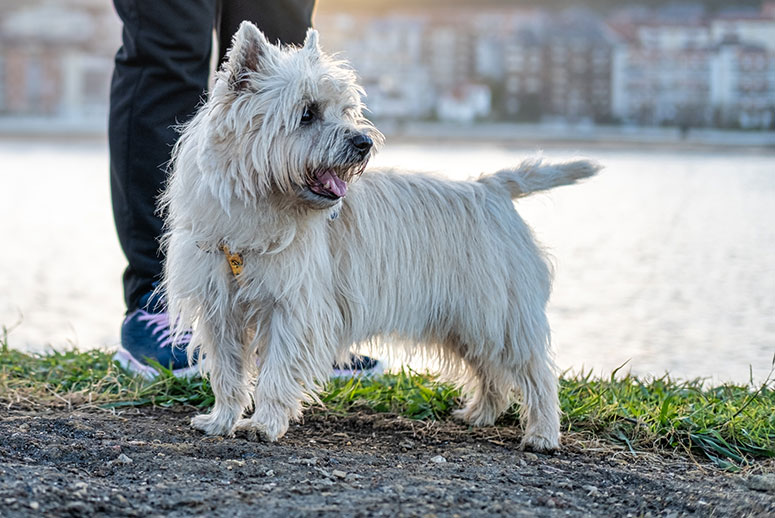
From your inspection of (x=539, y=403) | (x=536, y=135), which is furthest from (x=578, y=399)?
(x=536, y=135)

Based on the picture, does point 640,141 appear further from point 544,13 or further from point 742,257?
point 544,13

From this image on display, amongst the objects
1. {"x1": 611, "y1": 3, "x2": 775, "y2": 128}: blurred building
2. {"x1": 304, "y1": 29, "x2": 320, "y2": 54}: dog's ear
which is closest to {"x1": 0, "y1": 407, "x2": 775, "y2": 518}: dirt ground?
{"x1": 304, "y1": 29, "x2": 320, "y2": 54}: dog's ear

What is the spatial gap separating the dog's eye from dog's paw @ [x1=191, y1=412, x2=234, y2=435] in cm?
83

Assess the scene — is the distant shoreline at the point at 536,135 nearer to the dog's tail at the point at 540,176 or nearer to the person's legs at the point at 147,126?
the dog's tail at the point at 540,176

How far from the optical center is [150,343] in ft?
10.2

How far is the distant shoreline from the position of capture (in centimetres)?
1672

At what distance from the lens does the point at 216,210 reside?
246 centimetres

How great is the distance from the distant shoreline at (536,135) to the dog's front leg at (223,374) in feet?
43.2

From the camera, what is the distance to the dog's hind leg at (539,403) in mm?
2670

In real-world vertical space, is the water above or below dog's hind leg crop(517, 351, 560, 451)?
below

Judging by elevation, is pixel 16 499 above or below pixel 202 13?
below

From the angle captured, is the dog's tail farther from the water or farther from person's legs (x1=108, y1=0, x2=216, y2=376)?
person's legs (x1=108, y1=0, x2=216, y2=376)

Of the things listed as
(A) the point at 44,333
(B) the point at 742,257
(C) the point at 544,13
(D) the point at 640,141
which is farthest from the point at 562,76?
(A) the point at 44,333

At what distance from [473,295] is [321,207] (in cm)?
55
